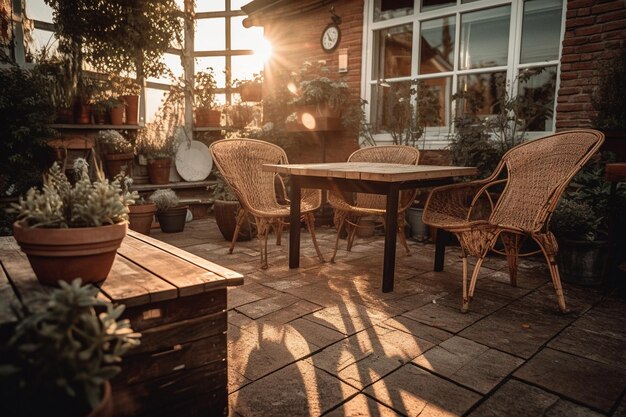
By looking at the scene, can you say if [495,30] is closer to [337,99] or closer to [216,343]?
[337,99]

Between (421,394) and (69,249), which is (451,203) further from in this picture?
(69,249)

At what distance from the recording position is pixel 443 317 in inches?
93.8

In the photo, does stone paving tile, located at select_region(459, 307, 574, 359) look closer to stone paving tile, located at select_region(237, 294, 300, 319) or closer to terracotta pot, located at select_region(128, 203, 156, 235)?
stone paving tile, located at select_region(237, 294, 300, 319)

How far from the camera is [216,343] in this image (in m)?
1.40

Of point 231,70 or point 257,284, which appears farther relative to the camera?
point 231,70

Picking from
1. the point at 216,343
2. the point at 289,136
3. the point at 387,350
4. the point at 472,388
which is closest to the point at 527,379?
the point at 472,388

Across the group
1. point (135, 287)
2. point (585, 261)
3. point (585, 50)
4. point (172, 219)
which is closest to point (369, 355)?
point (135, 287)

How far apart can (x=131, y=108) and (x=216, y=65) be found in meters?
2.17

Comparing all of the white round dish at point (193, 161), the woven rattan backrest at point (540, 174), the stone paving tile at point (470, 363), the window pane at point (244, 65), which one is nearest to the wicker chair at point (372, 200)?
the woven rattan backrest at point (540, 174)

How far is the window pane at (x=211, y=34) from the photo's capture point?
282 inches

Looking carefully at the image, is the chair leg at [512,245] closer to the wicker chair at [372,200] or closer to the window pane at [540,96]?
the wicker chair at [372,200]

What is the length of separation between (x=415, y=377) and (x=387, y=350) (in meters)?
0.25

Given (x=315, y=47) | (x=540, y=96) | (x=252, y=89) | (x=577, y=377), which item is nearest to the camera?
→ (x=577, y=377)

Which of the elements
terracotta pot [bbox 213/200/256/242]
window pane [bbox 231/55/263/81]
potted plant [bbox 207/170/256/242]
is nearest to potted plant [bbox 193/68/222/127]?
window pane [bbox 231/55/263/81]
